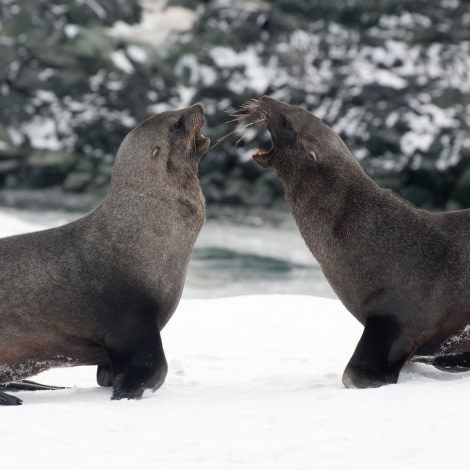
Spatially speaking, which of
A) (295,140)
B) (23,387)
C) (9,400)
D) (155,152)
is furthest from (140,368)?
(295,140)

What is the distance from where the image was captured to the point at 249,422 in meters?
3.26

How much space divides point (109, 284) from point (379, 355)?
158 centimetres

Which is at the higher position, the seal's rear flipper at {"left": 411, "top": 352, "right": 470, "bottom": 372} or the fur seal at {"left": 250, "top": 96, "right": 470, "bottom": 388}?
the fur seal at {"left": 250, "top": 96, "right": 470, "bottom": 388}

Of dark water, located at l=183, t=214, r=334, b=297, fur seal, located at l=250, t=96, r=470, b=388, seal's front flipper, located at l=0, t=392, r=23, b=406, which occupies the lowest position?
dark water, located at l=183, t=214, r=334, b=297

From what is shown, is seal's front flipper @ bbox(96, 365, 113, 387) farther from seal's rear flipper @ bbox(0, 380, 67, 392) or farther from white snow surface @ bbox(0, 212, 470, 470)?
seal's rear flipper @ bbox(0, 380, 67, 392)

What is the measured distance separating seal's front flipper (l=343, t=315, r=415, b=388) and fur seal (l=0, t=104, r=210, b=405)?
41.4 inches

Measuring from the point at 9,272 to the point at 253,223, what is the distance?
18070mm

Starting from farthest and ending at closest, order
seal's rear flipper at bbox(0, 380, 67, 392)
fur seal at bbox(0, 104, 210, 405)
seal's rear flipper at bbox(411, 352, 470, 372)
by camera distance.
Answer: seal's rear flipper at bbox(0, 380, 67, 392), seal's rear flipper at bbox(411, 352, 470, 372), fur seal at bbox(0, 104, 210, 405)

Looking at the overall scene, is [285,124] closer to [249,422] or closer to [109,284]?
[109,284]

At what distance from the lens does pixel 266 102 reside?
5316 millimetres

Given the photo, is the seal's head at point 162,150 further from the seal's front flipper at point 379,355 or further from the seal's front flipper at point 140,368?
the seal's front flipper at point 379,355

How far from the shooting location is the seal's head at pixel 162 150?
496cm

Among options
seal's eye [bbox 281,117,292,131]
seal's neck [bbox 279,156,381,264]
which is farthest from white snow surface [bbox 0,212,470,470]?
seal's eye [bbox 281,117,292,131]

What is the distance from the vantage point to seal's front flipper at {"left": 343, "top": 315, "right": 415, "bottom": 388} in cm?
406
